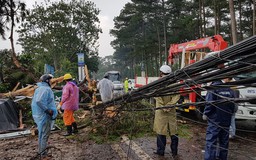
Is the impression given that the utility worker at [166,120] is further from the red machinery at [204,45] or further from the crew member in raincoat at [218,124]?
the red machinery at [204,45]

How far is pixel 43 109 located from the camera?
4.83 m

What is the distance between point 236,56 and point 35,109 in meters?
4.24

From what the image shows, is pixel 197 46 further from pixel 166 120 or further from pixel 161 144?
pixel 161 144

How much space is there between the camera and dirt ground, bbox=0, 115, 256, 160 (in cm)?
500

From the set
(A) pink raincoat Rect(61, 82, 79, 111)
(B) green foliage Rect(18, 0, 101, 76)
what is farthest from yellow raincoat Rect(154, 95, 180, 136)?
(B) green foliage Rect(18, 0, 101, 76)

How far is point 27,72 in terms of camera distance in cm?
1185

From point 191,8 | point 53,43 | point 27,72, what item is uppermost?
point 191,8

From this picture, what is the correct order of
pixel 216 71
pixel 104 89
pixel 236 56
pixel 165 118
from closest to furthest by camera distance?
pixel 236 56 < pixel 216 71 < pixel 165 118 < pixel 104 89

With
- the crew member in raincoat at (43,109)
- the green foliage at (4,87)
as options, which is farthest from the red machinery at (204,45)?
the green foliage at (4,87)

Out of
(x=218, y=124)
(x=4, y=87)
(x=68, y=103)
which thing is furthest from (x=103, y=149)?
(x=4, y=87)

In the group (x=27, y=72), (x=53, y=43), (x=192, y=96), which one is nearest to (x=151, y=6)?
(x=53, y=43)

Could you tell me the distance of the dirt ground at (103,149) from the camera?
5.00 m

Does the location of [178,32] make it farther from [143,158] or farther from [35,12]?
[143,158]

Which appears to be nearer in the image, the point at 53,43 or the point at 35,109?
the point at 35,109
